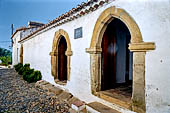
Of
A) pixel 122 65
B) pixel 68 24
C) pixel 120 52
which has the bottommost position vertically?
pixel 122 65

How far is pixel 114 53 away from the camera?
3.99 metres

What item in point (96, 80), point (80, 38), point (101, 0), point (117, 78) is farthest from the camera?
point (117, 78)

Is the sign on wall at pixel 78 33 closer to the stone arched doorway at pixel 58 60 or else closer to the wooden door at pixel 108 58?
the wooden door at pixel 108 58

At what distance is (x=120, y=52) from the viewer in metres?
4.58

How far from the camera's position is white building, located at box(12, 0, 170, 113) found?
200 centimetres

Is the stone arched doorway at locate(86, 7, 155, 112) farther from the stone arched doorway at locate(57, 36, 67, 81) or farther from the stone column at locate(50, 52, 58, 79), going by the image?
the stone column at locate(50, 52, 58, 79)

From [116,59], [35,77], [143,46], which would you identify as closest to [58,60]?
[35,77]

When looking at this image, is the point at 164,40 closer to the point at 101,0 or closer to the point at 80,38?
the point at 101,0

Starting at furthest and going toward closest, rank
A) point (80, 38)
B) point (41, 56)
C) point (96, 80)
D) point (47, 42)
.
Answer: point (41, 56) < point (47, 42) < point (80, 38) < point (96, 80)

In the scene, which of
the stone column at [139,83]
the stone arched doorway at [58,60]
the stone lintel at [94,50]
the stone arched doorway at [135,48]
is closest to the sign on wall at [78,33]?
the stone lintel at [94,50]

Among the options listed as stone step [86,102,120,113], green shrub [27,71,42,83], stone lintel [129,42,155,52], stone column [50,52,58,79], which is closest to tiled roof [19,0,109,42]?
stone lintel [129,42,155,52]

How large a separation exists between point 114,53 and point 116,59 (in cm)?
52

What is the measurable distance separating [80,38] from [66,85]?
2.00 m

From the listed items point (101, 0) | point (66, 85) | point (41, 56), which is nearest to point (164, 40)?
point (101, 0)
